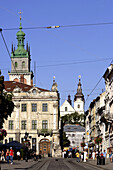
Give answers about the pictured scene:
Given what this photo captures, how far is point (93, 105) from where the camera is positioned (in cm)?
10781

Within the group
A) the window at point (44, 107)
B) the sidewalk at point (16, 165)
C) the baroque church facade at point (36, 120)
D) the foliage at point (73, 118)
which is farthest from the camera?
the foliage at point (73, 118)

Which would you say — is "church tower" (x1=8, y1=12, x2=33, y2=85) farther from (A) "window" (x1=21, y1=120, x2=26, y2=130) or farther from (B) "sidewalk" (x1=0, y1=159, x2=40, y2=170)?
(B) "sidewalk" (x1=0, y1=159, x2=40, y2=170)

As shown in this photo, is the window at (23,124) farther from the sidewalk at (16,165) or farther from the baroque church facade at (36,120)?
the sidewalk at (16,165)

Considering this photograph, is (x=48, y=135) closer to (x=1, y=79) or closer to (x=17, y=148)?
(x=17, y=148)

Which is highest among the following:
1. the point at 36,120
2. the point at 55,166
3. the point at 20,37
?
the point at 20,37

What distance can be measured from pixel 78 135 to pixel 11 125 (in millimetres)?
83677

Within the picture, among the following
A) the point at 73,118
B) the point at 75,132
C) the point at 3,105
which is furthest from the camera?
the point at 73,118

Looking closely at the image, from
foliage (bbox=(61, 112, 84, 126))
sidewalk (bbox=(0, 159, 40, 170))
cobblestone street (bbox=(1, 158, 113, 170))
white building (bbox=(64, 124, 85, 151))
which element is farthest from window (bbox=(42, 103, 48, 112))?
foliage (bbox=(61, 112, 84, 126))

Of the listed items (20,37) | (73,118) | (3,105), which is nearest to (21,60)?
(20,37)

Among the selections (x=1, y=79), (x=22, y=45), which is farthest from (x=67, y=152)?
(x=22, y=45)

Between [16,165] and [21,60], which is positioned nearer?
[16,165]

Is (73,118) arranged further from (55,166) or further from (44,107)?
(55,166)

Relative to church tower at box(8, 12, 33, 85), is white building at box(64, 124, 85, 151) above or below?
below

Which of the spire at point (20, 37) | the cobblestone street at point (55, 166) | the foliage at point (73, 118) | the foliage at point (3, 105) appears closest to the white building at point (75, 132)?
the foliage at point (73, 118)
